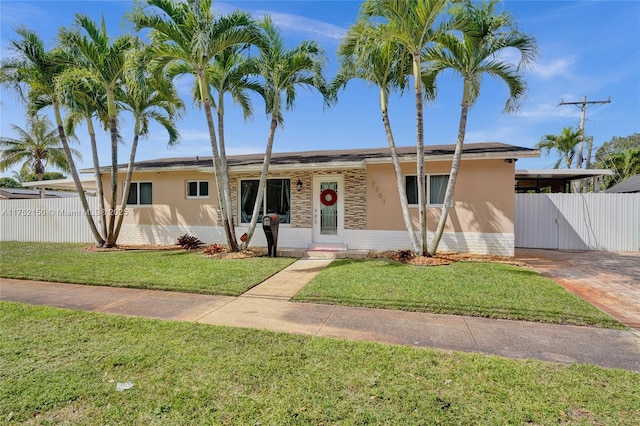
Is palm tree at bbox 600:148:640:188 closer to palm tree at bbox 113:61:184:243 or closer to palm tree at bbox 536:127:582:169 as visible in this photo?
palm tree at bbox 536:127:582:169

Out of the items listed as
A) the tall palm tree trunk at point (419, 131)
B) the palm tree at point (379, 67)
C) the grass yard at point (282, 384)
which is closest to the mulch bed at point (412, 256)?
the palm tree at point (379, 67)

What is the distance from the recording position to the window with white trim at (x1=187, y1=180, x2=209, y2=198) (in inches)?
483

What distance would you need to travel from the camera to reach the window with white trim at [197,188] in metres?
12.3

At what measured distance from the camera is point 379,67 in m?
8.80

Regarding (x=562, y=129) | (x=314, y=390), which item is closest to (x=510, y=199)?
(x=314, y=390)

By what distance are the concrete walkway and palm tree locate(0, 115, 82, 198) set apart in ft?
79.2

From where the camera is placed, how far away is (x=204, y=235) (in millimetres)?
12117

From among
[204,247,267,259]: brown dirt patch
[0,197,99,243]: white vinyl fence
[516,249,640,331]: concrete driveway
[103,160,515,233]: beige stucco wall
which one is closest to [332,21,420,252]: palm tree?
[103,160,515,233]: beige stucco wall

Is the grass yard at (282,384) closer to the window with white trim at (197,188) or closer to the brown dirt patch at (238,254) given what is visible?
the brown dirt patch at (238,254)

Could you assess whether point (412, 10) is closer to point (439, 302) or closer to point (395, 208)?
point (395, 208)

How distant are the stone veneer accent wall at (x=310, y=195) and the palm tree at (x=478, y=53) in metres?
2.71

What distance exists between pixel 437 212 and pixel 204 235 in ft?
28.9

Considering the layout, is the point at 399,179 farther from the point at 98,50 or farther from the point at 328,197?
the point at 98,50

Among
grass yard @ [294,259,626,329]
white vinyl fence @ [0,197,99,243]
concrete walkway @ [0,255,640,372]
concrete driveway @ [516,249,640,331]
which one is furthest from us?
white vinyl fence @ [0,197,99,243]
